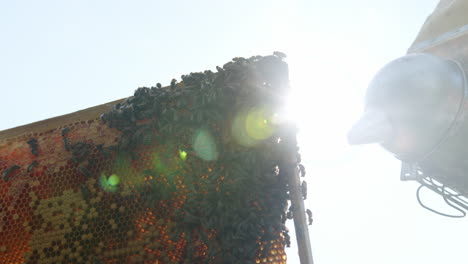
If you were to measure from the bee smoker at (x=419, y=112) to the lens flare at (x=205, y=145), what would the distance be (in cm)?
156

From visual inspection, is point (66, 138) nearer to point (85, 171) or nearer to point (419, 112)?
point (85, 171)

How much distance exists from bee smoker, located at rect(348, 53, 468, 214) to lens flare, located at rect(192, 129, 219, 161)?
1565 mm

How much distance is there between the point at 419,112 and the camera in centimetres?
427

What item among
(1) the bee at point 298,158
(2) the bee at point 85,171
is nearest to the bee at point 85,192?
Result: (2) the bee at point 85,171

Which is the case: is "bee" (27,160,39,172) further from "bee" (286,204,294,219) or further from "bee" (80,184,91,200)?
"bee" (286,204,294,219)

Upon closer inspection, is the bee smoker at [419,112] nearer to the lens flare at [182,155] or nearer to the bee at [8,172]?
the lens flare at [182,155]

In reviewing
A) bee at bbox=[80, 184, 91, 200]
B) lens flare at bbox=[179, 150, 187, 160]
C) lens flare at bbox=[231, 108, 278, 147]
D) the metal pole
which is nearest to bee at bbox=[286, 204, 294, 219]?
the metal pole

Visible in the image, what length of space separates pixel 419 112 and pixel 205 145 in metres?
2.44

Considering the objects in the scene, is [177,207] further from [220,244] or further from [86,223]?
[86,223]

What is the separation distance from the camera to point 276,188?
13.5 ft

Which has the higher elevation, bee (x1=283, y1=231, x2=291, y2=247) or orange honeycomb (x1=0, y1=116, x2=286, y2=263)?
orange honeycomb (x1=0, y1=116, x2=286, y2=263)

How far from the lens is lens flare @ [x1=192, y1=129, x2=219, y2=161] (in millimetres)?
4414

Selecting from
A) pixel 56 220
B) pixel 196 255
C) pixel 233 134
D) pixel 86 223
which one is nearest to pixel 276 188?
pixel 233 134

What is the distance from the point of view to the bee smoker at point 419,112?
14.0 ft
